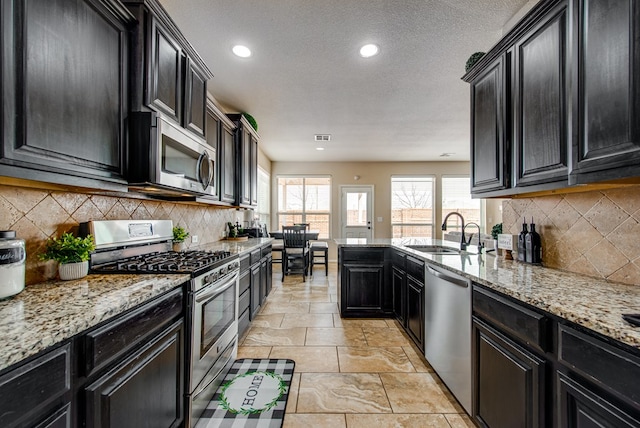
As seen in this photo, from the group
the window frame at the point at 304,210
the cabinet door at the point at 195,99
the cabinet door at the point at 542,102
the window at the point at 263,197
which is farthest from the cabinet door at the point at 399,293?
the window frame at the point at 304,210

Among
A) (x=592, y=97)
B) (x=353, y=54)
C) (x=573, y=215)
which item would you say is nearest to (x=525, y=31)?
(x=592, y=97)

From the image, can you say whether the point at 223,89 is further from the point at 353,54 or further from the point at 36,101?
the point at 36,101

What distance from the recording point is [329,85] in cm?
327

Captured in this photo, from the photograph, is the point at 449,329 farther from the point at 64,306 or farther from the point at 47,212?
the point at 47,212

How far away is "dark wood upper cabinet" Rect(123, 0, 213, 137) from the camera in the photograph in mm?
1486

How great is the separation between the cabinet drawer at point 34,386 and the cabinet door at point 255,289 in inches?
85.5

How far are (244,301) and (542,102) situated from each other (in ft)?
8.71

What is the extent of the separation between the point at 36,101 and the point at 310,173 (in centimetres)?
653

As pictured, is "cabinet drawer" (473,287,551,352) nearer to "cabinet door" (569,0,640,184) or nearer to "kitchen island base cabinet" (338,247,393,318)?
"cabinet door" (569,0,640,184)

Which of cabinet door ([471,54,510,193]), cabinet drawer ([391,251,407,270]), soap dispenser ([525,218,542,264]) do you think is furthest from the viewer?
cabinet drawer ([391,251,407,270])

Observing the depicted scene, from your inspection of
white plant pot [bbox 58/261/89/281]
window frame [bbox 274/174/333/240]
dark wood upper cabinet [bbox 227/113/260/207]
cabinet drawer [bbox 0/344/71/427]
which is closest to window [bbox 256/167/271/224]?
window frame [bbox 274/174/333/240]

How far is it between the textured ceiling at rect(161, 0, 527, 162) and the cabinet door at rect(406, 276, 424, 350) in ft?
6.84

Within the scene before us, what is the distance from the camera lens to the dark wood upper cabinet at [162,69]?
1486 mm

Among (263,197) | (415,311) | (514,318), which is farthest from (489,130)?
(263,197)
